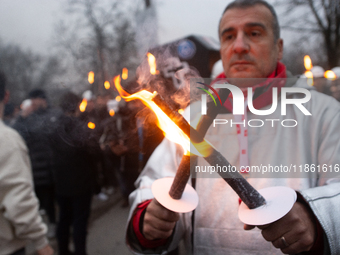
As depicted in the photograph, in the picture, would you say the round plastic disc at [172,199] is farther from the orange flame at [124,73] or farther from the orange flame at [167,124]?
the orange flame at [124,73]

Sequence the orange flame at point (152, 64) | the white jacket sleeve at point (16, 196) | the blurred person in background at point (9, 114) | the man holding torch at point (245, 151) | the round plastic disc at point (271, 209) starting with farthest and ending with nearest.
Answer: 1. the blurred person in background at point (9, 114)
2. the white jacket sleeve at point (16, 196)
3. the orange flame at point (152, 64)
4. the man holding torch at point (245, 151)
5. the round plastic disc at point (271, 209)

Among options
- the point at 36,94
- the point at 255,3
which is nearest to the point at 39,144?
the point at 36,94

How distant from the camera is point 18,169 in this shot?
5.17ft

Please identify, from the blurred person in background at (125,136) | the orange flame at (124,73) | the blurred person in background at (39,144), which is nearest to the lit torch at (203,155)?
the blurred person in background at (125,136)

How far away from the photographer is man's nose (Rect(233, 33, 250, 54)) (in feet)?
3.88

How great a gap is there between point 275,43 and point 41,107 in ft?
7.75

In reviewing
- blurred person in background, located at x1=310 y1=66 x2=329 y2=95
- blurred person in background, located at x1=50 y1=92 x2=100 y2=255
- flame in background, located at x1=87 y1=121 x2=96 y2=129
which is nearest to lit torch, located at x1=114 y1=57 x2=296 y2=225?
flame in background, located at x1=87 y1=121 x2=96 y2=129

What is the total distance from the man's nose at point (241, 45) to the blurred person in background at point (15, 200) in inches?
60.9

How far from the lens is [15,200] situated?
1.54 metres

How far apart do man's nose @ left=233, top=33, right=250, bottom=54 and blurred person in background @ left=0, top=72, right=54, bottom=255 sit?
1546 mm

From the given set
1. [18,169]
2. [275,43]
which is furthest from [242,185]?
[18,169]

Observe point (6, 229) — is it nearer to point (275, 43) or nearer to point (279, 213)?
point (279, 213)

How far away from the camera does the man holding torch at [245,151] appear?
110cm

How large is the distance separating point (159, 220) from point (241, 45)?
920 millimetres
